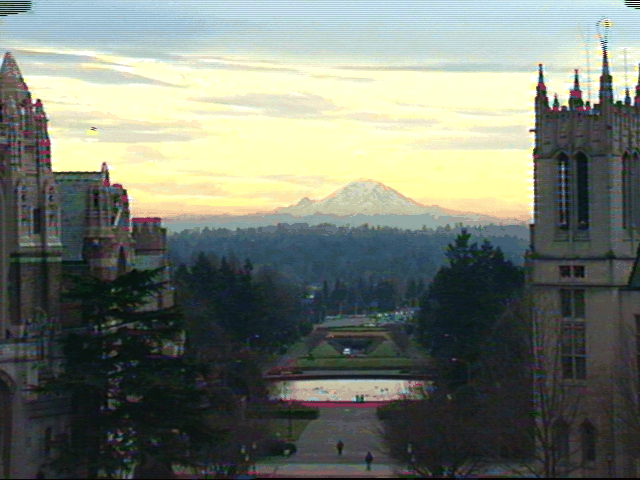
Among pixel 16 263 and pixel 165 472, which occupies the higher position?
pixel 16 263

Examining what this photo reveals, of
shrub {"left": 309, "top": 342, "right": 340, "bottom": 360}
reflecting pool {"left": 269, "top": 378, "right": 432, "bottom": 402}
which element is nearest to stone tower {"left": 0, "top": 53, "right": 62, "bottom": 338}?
reflecting pool {"left": 269, "top": 378, "right": 432, "bottom": 402}

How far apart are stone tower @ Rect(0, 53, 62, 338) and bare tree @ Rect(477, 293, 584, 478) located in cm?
1735

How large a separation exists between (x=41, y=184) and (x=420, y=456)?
17.4 m

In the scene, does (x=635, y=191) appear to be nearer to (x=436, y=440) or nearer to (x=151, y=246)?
(x=436, y=440)

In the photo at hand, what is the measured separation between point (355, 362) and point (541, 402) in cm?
7546

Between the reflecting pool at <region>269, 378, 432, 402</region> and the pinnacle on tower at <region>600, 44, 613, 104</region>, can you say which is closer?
the pinnacle on tower at <region>600, 44, 613, 104</region>

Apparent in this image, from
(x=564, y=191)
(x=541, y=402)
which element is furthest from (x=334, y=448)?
(x=564, y=191)

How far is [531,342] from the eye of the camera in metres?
55.1

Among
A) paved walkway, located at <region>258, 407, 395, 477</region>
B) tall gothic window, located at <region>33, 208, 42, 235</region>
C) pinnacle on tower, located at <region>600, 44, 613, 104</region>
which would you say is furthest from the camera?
paved walkway, located at <region>258, 407, 395, 477</region>

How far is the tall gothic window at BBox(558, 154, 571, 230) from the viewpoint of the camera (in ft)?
173

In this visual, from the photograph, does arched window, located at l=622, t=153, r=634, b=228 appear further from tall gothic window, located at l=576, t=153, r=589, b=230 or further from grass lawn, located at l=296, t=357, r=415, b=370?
grass lawn, located at l=296, t=357, r=415, b=370

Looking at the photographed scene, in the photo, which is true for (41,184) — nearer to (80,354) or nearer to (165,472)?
(80,354)

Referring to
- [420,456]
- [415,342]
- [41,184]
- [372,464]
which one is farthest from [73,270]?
[415,342]

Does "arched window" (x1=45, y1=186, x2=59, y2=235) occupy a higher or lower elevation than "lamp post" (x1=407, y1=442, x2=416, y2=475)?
higher
